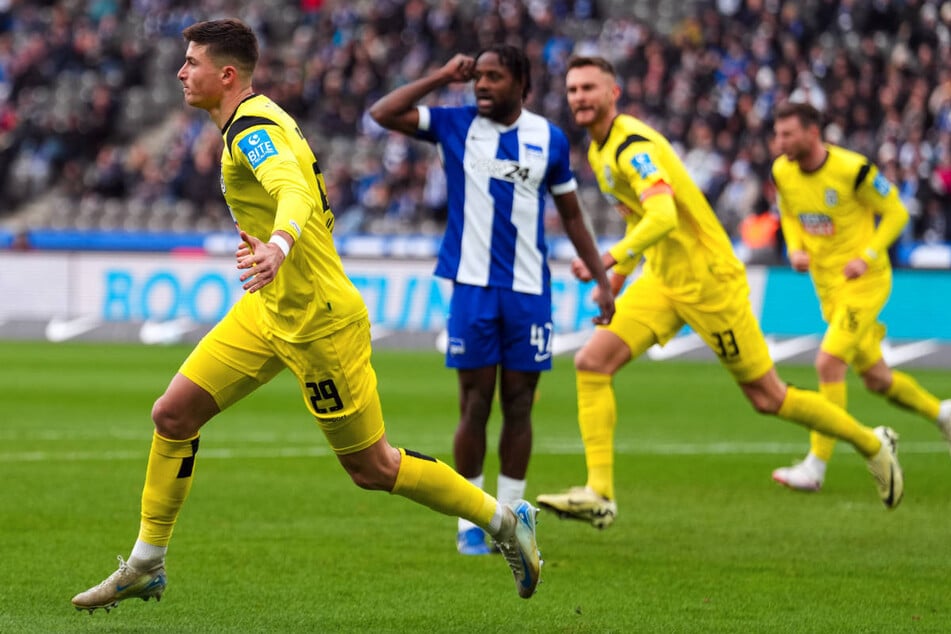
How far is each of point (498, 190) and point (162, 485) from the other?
247cm

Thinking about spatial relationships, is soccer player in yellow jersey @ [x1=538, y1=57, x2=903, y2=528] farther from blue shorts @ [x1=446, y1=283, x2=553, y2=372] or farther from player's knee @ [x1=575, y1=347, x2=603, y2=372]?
blue shorts @ [x1=446, y1=283, x2=553, y2=372]

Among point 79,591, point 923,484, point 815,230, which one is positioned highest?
point 815,230

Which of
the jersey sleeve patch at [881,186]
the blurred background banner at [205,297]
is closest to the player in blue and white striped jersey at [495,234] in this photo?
the jersey sleeve patch at [881,186]

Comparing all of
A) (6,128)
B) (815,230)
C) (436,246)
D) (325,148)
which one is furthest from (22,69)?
(815,230)

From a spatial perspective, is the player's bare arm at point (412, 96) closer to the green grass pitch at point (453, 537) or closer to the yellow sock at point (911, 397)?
the green grass pitch at point (453, 537)

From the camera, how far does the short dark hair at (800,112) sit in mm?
10047

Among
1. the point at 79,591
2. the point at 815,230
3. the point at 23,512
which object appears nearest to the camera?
the point at 79,591

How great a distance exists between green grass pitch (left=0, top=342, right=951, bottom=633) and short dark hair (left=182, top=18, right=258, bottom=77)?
2.11m

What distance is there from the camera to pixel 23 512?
8.23 meters

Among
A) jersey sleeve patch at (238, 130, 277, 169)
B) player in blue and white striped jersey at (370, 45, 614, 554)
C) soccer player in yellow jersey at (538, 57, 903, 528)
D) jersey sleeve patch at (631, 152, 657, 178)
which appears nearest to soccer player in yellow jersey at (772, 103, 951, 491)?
soccer player in yellow jersey at (538, 57, 903, 528)

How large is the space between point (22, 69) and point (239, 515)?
2911 centimetres

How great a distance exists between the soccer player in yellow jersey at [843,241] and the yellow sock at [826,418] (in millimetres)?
1643

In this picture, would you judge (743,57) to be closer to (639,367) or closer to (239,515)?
(639,367)

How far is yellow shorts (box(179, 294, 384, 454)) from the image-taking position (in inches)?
227
